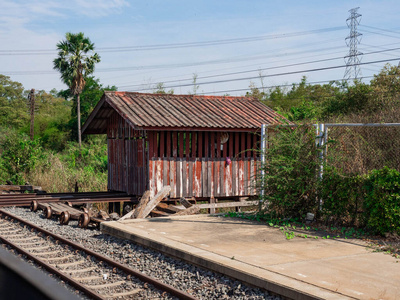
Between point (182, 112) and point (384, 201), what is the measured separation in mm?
9548

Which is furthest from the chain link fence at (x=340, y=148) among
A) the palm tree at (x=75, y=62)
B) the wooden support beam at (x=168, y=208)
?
the palm tree at (x=75, y=62)

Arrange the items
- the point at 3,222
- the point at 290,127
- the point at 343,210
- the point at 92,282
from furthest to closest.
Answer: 1. the point at 3,222
2. the point at 290,127
3. the point at 343,210
4. the point at 92,282

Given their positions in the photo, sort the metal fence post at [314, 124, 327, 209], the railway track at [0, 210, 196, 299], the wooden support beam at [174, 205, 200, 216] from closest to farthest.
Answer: the railway track at [0, 210, 196, 299] < the metal fence post at [314, 124, 327, 209] < the wooden support beam at [174, 205, 200, 216]

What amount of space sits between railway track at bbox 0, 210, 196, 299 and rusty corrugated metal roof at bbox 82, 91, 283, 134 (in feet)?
16.9

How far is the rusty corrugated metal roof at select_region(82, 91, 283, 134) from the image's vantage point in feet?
51.7

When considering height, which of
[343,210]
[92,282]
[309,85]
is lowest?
[92,282]

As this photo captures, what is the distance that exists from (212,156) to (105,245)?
754 cm

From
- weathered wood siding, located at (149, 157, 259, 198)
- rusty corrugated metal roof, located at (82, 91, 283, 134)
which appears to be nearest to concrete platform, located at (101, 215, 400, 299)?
weathered wood siding, located at (149, 157, 259, 198)

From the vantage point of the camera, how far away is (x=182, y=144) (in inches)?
652

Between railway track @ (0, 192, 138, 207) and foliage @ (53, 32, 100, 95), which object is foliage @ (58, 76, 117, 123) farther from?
railway track @ (0, 192, 138, 207)

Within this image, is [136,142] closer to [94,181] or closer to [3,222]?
[3,222]

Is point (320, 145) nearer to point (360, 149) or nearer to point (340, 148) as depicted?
point (340, 148)

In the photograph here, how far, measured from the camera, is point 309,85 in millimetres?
52875

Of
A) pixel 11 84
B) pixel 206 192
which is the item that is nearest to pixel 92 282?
pixel 206 192
